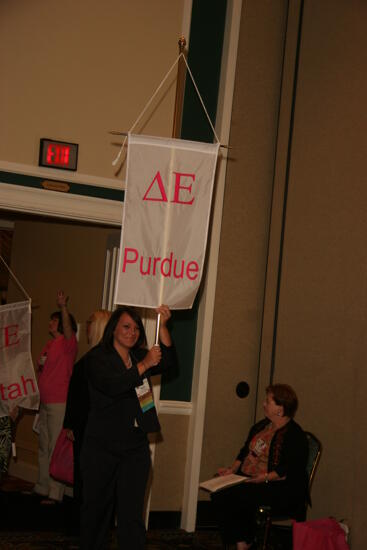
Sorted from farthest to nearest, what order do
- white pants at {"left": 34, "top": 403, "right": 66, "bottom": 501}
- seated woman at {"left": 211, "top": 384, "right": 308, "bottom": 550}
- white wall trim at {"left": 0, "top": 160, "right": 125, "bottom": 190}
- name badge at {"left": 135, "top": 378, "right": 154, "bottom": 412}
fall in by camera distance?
white pants at {"left": 34, "top": 403, "right": 66, "bottom": 501} → white wall trim at {"left": 0, "top": 160, "right": 125, "bottom": 190} → seated woman at {"left": 211, "top": 384, "right": 308, "bottom": 550} → name badge at {"left": 135, "top": 378, "right": 154, "bottom": 412}

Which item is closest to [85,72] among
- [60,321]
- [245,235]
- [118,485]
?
[245,235]

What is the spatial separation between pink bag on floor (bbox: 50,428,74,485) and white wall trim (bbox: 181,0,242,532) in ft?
2.79

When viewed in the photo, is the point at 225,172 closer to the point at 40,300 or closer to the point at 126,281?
the point at 126,281

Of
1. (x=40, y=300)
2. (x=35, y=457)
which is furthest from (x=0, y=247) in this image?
(x=35, y=457)

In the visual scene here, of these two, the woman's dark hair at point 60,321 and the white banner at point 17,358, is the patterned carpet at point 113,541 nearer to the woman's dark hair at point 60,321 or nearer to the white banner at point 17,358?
the white banner at point 17,358

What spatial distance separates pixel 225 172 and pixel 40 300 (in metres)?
2.72

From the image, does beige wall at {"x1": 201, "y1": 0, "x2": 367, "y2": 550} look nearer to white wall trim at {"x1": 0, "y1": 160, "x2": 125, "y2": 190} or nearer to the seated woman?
the seated woman

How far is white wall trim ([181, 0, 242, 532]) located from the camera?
230 inches

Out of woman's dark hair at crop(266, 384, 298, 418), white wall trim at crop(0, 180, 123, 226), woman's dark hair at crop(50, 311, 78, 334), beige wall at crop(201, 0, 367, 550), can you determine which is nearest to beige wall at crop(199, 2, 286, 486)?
beige wall at crop(201, 0, 367, 550)

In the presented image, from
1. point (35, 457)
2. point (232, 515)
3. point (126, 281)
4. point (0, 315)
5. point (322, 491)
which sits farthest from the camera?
point (35, 457)

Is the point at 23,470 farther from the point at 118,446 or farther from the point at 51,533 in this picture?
the point at 118,446

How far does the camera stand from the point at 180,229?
4.29 meters

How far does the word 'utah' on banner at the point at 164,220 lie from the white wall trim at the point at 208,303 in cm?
164

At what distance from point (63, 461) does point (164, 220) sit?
2.45m
